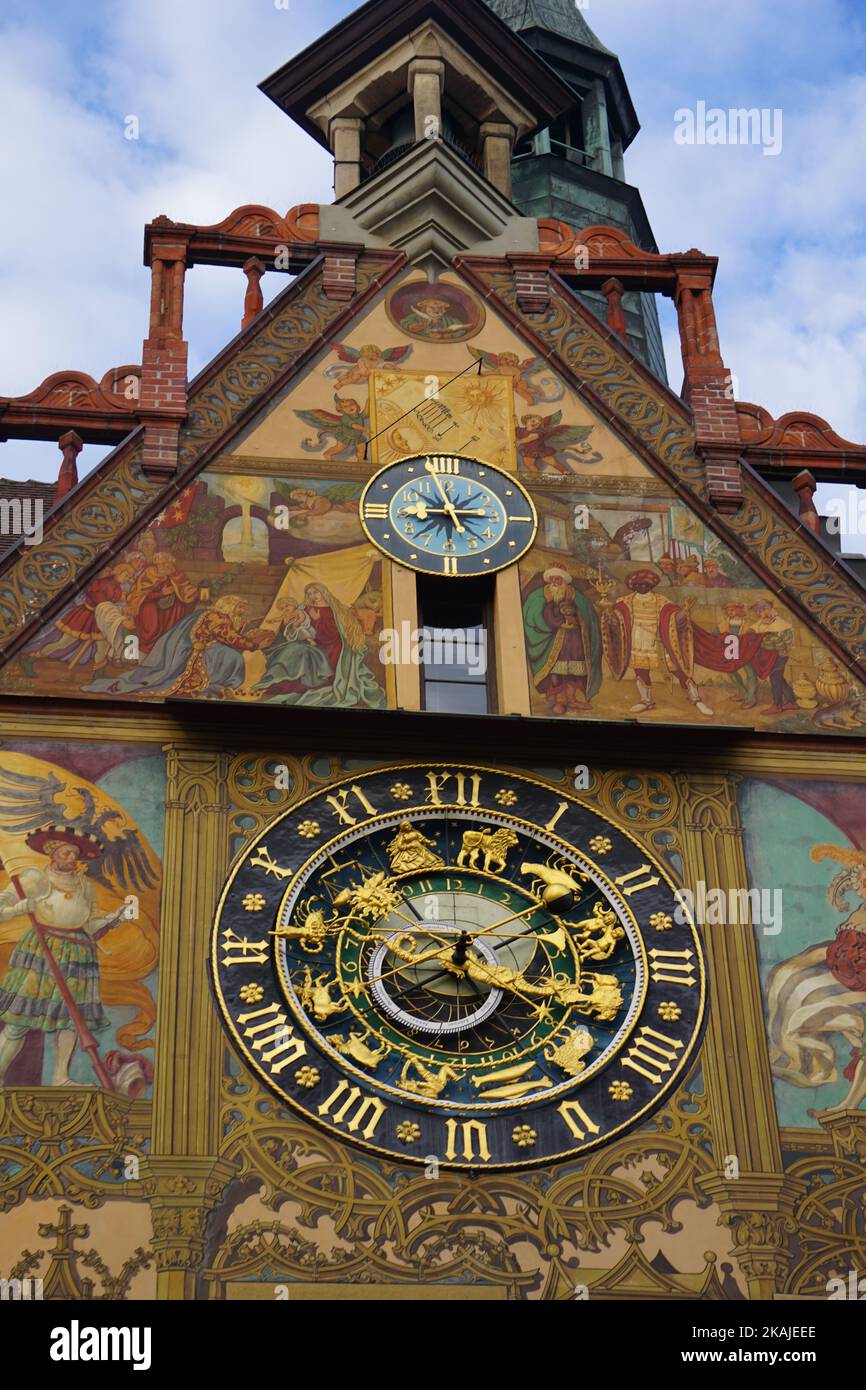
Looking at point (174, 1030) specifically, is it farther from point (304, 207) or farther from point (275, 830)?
point (304, 207)

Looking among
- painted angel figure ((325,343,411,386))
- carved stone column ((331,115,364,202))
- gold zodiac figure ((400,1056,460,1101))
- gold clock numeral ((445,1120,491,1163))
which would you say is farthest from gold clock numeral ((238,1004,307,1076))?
carved stone column ((331,115,364,202))

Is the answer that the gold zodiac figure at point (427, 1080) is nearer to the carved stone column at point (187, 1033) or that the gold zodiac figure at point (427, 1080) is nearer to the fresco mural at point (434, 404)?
the carved stone column at point (187, 1033)

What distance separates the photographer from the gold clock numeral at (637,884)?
13.6 m

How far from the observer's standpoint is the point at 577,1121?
41.9 ft

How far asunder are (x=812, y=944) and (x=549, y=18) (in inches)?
580

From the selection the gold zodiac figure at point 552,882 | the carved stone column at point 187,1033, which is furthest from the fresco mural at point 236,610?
the gold zodiac figure at point 552,882

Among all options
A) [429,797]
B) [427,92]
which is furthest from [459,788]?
[427,92]

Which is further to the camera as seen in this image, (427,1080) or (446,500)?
(446,500)

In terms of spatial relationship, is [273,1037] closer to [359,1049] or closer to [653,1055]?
[359,1049]

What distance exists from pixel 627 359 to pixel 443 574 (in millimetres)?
2070

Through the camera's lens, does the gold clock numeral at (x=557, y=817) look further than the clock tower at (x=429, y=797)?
Yes

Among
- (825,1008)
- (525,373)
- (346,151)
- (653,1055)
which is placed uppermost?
(346,151)

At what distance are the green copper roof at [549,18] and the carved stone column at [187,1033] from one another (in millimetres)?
13796

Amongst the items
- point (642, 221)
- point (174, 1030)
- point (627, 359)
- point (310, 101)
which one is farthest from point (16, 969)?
point (642, 221)
